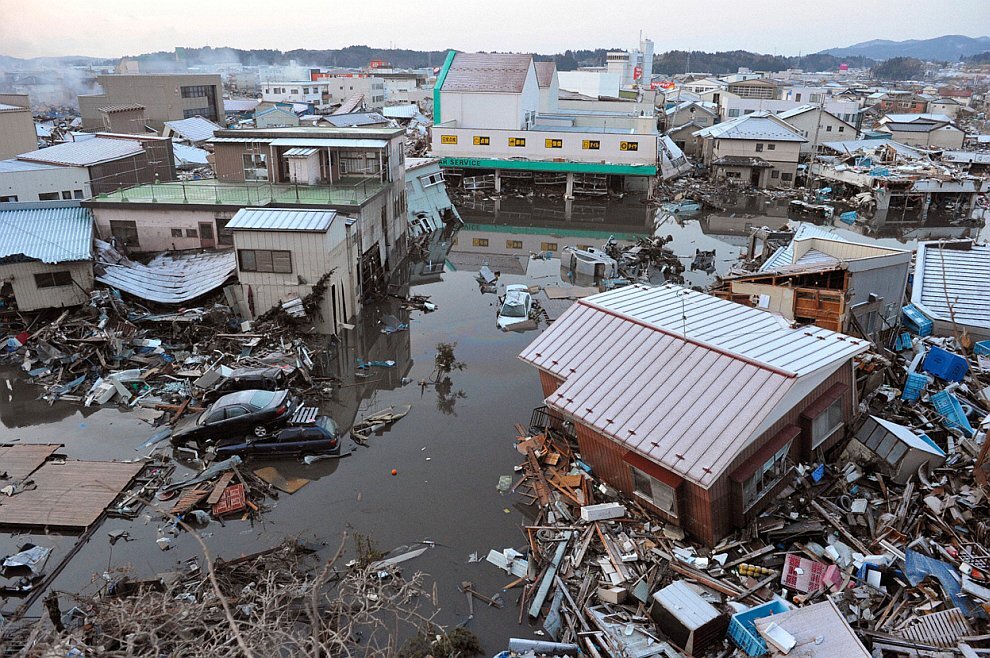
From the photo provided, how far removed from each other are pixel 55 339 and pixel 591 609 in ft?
54.1

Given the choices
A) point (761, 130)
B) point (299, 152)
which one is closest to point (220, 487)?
point (299, 152)

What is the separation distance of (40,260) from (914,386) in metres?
23.8

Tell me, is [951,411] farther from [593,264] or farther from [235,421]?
[235,421]

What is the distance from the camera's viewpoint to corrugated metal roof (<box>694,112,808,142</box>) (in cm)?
4512

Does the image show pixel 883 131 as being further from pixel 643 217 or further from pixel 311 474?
pixel 311 474

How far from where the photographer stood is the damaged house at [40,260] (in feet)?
61.5

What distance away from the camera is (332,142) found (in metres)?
25.2

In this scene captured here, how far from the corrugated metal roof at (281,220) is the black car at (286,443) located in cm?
697

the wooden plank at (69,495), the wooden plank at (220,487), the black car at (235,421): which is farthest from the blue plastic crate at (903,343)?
the wooden plank at (69,495)

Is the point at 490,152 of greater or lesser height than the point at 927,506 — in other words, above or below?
above

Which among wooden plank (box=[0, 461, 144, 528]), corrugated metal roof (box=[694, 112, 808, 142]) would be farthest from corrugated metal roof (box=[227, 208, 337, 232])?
corrugated metal roof (box=[694, 112, 808, 142])

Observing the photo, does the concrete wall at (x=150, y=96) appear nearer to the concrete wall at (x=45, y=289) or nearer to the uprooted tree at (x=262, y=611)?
the concrete wall at (x=45, y=289)

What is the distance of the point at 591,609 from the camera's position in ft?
31.2

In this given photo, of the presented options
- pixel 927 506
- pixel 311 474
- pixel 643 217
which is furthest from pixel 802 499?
pixel 643 217
